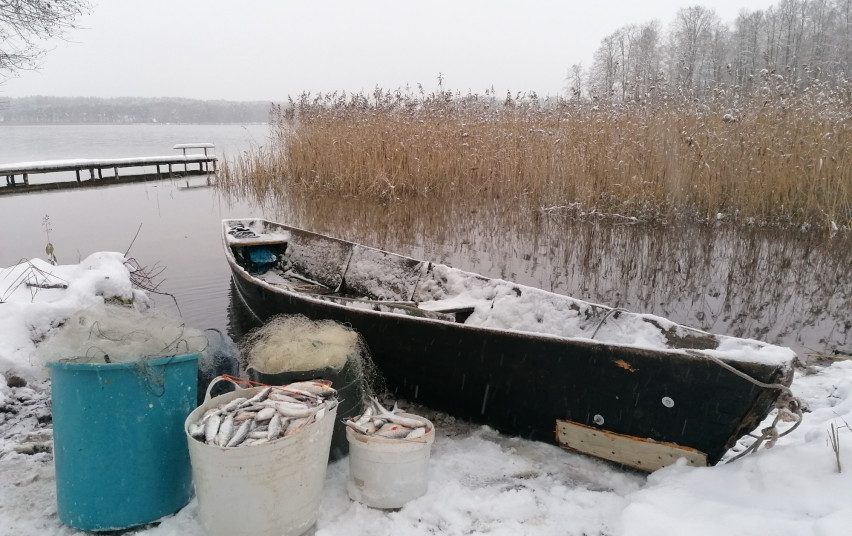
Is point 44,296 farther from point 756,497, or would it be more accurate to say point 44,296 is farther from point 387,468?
point 756,497

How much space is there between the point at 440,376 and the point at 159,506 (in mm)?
1575

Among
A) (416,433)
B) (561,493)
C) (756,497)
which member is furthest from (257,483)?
(756,497)

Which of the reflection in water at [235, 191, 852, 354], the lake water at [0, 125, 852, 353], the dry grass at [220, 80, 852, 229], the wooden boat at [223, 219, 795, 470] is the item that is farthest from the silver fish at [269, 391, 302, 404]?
the dry grass at [220, 80, 852, 229]

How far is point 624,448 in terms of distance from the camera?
2.75m

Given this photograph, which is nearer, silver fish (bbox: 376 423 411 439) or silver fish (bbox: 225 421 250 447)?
silver fish (bbox: 225 421 250 447)

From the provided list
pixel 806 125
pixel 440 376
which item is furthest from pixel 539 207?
pixel 440 376

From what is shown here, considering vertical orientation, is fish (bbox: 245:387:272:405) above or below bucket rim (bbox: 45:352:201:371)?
below

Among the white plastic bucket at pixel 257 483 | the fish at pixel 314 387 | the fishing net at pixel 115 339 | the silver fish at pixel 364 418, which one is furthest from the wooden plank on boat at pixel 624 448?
the fishing net at pixel 115 339

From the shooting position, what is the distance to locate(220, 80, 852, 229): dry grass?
684cm

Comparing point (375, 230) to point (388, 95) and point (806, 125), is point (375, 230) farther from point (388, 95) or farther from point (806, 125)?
point (806, 125)

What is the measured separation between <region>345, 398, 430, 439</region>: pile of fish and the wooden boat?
24.1 inches

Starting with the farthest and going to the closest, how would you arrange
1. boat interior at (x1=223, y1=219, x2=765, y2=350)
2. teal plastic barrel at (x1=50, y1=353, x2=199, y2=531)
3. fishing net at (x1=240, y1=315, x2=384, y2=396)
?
boat interior at (x1=223, y1=219, x2=765, y2=350) < fishing net at (x1=240, y1=315, x2=384, y2=396) < teal plastic barrel at (x1=50, y1=353, x2=199, y2=531)

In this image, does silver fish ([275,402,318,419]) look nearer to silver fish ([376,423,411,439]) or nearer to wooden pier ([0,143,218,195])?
silver fish ([376,423,411,439])

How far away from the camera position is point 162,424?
7.44 ft
